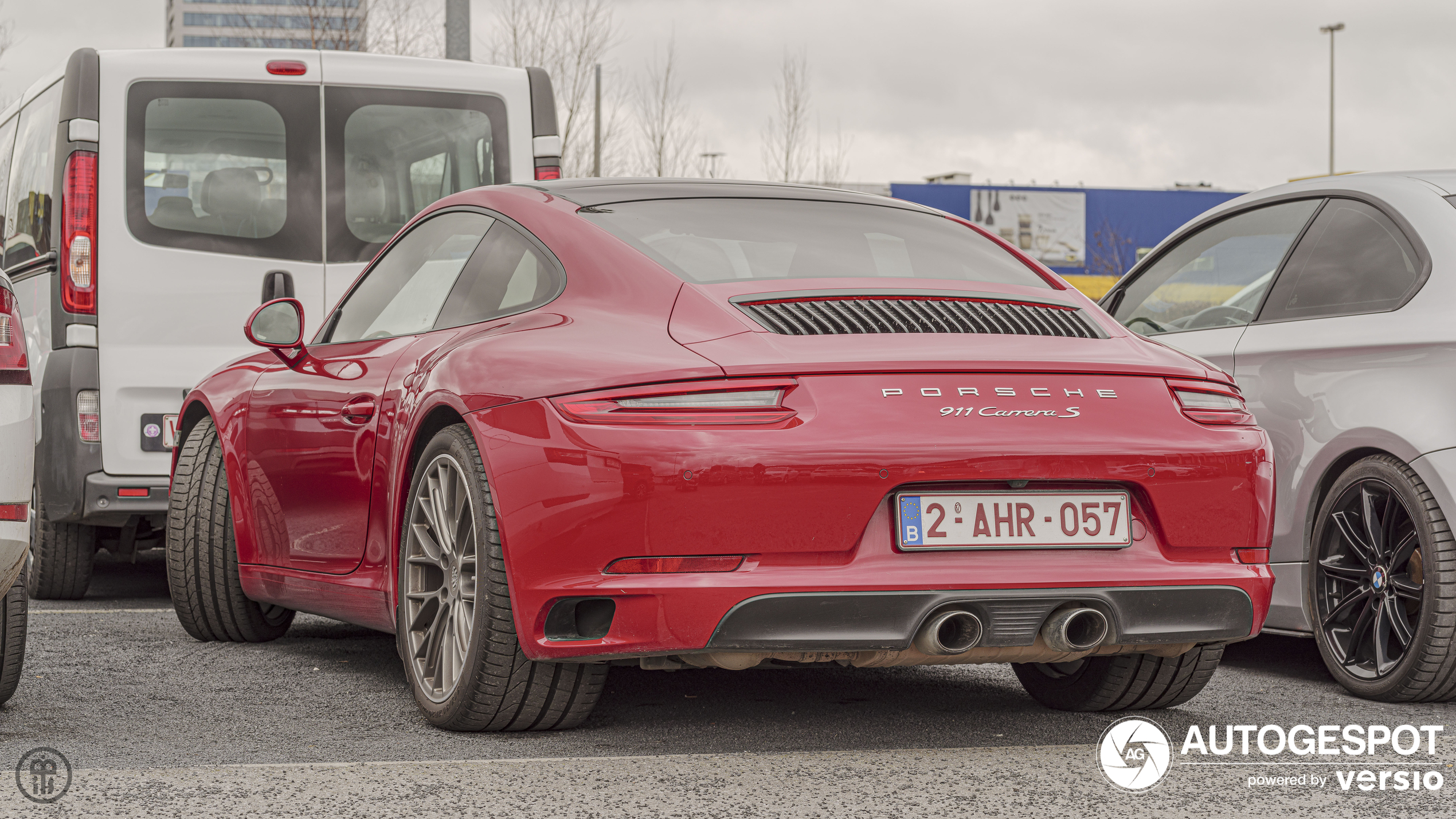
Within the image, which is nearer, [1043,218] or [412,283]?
[412,283]

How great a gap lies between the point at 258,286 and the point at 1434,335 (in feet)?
15.9

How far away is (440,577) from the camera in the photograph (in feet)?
14.1

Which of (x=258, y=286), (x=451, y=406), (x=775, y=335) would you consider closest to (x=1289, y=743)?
(x=775, y=335)

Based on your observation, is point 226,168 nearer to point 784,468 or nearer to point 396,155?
point 396,155

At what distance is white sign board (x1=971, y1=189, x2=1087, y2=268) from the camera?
54469mm

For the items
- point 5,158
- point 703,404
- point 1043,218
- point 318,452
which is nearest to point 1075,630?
point 703,404

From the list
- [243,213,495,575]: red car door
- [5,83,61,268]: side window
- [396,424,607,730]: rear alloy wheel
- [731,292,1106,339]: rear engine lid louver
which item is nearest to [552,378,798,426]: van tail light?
[731,292,1106,339]: rear engine lid louver

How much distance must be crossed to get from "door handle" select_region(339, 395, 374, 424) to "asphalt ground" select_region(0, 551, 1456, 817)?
77cm

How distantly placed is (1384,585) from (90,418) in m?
5.10

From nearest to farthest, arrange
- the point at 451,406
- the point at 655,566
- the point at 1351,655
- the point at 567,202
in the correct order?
1. the point at 655,566
2. the point at 451,406
3. the point at 567,202
4. the point at 1351,655

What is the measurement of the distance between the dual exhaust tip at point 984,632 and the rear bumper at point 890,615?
2 centimetres

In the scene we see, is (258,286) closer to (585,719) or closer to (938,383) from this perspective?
(585,719)

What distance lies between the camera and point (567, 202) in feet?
14.7

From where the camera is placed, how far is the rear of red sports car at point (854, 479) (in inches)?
140
